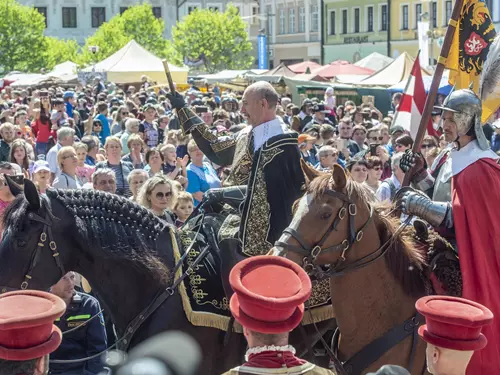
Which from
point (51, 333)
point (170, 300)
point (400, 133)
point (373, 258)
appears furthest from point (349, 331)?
point (400, 133)

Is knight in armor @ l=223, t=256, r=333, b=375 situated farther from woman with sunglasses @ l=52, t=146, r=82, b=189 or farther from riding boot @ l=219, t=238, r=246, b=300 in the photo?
woman with sunglasses @ l=52, t=146, r=82, b=189

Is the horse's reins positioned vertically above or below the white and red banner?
below

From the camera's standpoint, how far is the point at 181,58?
54.2 metres

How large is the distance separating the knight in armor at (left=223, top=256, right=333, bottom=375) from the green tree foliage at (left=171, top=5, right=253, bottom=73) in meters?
49.5

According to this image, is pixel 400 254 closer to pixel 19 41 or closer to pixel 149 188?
pixel 149 188

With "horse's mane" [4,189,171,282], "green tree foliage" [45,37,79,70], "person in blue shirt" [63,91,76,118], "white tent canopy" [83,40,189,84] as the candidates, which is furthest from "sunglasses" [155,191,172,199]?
"green tree foliage" [45,37,79,70]

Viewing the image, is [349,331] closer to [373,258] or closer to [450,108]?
[373,258]

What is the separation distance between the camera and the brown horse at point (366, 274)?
5.22 metres

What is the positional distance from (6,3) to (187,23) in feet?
36.9

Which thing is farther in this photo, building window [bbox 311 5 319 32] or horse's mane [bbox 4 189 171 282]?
building window [bbox 311 5 319 32]

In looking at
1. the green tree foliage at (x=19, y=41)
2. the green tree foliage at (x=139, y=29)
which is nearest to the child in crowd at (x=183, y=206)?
the green tree foliage at (x=139, y=29)

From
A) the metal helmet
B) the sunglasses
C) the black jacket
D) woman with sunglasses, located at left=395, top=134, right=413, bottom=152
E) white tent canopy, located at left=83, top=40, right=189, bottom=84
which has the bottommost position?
the black jacket

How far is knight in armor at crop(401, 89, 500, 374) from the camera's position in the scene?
5.23 meters

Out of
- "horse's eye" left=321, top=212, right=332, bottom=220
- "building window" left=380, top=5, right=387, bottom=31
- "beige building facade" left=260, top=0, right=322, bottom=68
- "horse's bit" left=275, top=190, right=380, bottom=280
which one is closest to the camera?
"horse's bit" left=275, top=190, right=380, bottom=280
